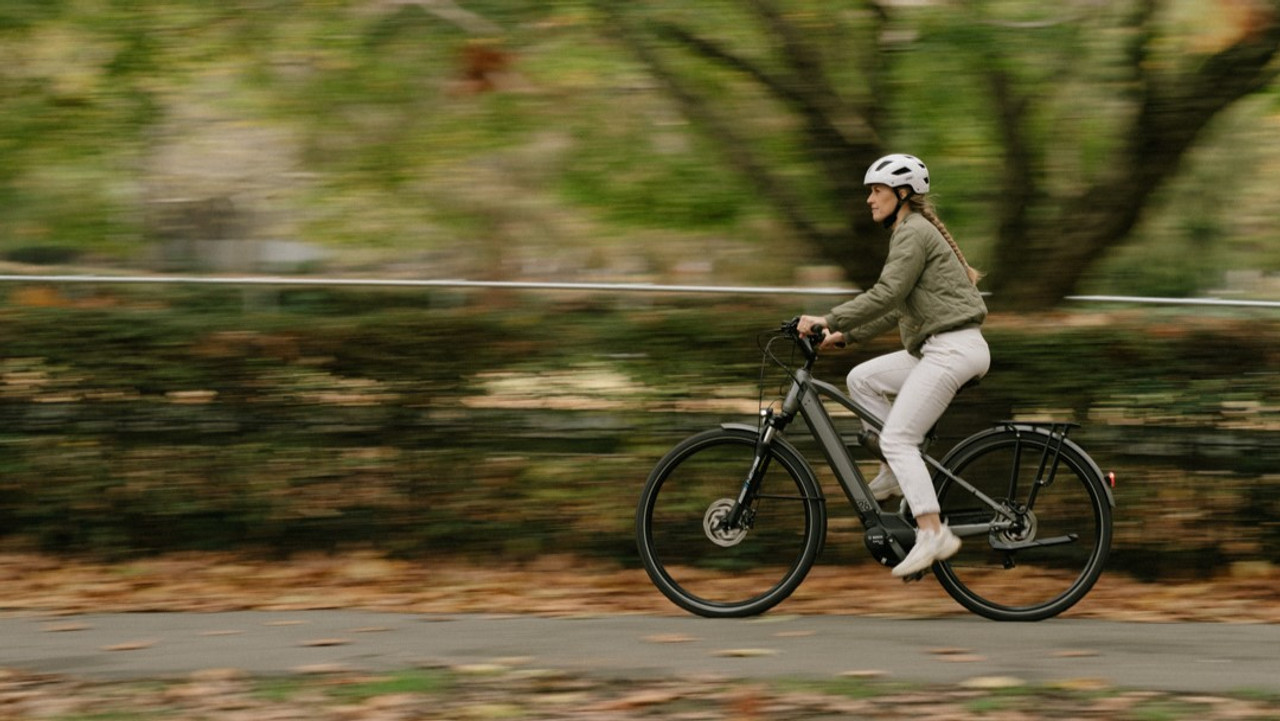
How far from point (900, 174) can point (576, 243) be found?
9.84 ft

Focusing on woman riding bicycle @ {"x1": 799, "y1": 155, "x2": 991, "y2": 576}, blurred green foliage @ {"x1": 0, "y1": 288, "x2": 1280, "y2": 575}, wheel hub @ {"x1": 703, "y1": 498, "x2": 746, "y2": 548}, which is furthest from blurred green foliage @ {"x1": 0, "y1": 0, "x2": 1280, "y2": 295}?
wheel hub @ {"x1": 703, "y1": 498, "x2": 746, "y2": 548}

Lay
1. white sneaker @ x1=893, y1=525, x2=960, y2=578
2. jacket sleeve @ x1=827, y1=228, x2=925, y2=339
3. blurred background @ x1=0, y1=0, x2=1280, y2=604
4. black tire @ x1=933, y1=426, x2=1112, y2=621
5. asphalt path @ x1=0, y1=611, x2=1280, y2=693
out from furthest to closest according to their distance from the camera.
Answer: blurred background @ x1=0, y1=0, x2=1280, y2=604 → black tire @ x1=933, y1=426, x2=1112, y2=621 → white sneaker @ x1=893, y1=525, x2=960, y2=578 → jacket sleeve @ x1=827, y1=228, x2=925, y2=339 → asphalt path @ x1=0, y1=611, x2=1280, y2=693

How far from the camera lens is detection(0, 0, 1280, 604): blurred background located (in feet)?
25.5

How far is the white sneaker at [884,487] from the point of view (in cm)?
701

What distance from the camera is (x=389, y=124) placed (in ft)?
28.8

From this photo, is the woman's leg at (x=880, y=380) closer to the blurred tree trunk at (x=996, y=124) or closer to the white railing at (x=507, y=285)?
the white railing at (x=507, y=285)

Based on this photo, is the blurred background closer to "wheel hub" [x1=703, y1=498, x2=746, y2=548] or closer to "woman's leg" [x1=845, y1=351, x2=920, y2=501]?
"woman's leg" [x1=845, y1=351, x2=920, y2=501]

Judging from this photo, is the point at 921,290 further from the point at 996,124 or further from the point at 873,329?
the point at 996,124

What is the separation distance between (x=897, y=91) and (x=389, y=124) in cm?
279

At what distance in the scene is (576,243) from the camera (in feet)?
30.5

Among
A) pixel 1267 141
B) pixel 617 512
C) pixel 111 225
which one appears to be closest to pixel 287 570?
pixel 617 512

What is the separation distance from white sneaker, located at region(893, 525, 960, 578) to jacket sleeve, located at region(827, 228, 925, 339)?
96 centimetres

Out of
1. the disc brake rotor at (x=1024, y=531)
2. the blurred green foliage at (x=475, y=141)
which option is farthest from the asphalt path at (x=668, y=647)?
the blurred green foliage at (x=475, y=141)

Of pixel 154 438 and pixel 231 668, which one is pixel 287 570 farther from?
pixel 231 668
